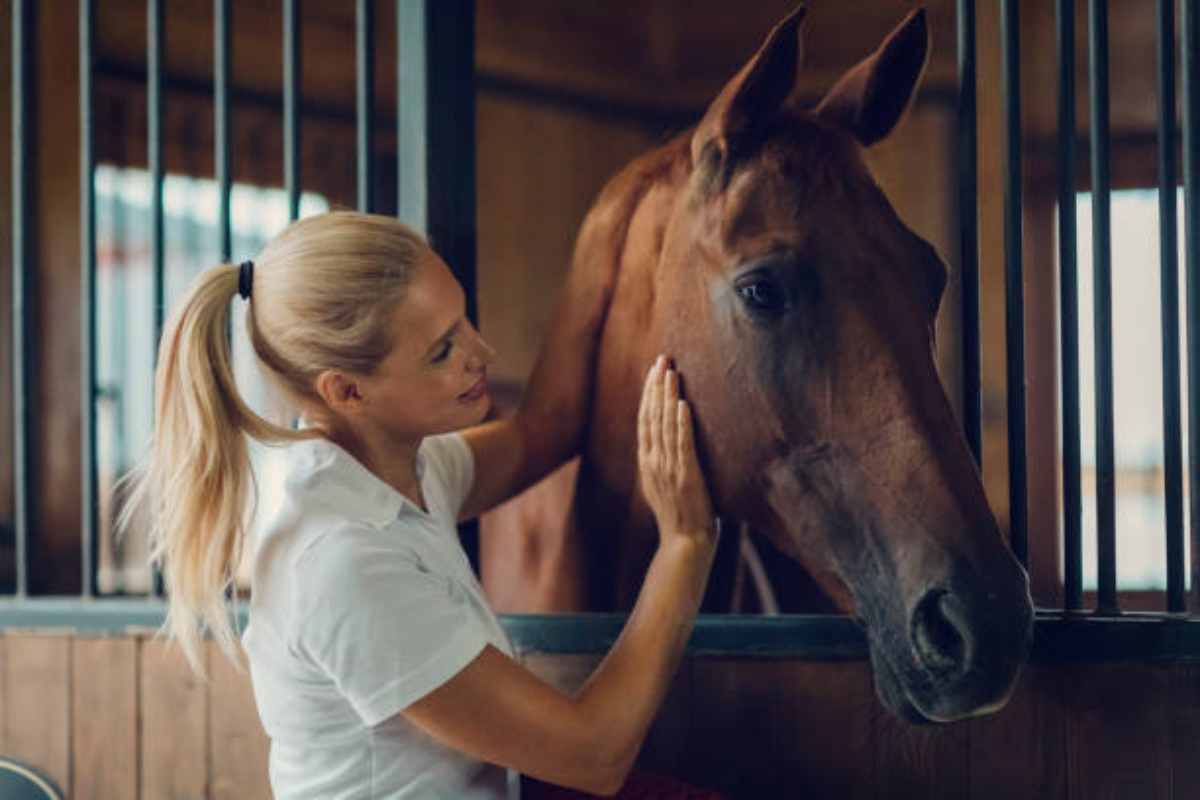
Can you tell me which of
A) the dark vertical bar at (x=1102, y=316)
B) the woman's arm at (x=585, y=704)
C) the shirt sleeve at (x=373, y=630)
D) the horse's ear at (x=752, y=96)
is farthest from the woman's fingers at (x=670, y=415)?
the dark vertical bar at (x=1102, y=316)

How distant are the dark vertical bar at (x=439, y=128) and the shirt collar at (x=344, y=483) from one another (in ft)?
1.43

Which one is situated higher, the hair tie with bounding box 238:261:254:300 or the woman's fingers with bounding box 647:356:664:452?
the hair tie with bounding box 238:261:254:300

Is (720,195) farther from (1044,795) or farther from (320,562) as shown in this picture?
(1044,795)

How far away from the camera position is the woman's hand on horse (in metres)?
1.39

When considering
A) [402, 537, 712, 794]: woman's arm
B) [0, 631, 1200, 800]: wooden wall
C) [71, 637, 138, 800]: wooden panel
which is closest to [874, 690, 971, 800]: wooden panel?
[0, 631, 1200, 800]: wooden wall

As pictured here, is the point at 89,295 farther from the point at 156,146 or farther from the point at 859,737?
the point at 859,737

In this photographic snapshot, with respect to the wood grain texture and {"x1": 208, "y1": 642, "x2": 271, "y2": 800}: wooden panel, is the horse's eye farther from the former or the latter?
{"x1": 208, "y1": 642, "x2": 271, "y2": 800}: wooden panel

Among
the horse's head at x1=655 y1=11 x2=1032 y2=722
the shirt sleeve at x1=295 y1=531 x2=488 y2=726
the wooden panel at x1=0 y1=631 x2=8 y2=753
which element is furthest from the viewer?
the wooden panel at x1=0 y1=631 x2=8 y2=753

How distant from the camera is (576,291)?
5.86ft

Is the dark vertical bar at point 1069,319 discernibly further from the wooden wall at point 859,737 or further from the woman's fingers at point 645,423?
the woman's fingers at point 645,423

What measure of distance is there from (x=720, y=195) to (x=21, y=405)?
98 cm

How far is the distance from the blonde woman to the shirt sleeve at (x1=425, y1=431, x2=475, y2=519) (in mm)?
122

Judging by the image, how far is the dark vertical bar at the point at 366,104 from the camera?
169cm

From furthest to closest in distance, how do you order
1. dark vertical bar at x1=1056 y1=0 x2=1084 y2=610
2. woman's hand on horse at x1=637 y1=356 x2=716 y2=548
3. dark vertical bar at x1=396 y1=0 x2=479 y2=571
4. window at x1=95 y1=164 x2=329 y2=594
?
window at x1=95 y1=164 x2=329 y2=594
dark vertical bar at x1=396 y1=0 x2=479 y2=571
dark vertical bar at x1=1056 y1=0 x2=1084 y2=610
woman's hand on horse at x1=637 y1=356 x2=716 y2=548
